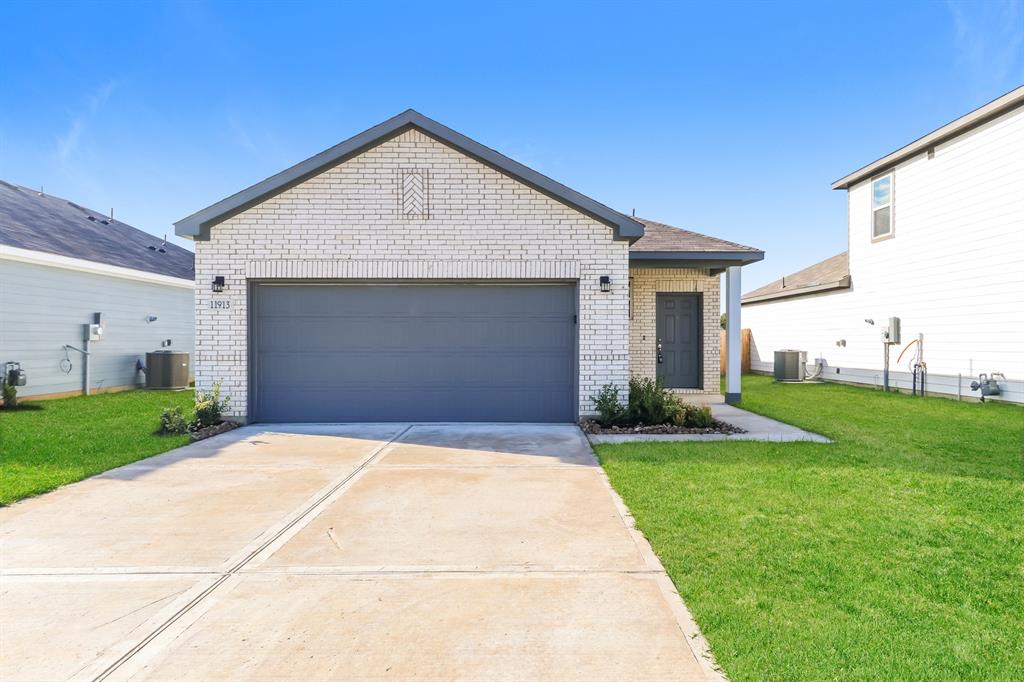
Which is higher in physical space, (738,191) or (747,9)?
(747,9)

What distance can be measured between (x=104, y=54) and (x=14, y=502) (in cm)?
1358

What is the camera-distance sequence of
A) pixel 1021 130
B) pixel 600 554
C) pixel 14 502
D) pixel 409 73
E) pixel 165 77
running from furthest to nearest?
1. pixel 409 73
2. pixel 165 77
3. pixel 1021 130
4. pixel 14 502
5. pixel 600 554

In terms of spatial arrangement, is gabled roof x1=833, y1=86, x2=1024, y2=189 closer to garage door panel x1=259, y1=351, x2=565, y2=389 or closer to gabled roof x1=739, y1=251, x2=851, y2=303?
gabled roof x1=739, y1=251, x2=851, y2=303

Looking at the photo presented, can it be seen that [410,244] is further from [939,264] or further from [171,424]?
[939,264]

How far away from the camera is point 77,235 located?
609 inches

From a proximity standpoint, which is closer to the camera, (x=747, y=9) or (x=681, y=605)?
(x=681, y=605)

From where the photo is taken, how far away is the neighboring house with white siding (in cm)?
1164

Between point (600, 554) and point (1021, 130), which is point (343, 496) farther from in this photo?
point (1021, 130)

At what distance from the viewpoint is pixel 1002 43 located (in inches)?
513

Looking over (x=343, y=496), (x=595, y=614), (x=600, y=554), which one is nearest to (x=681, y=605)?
(x=595, y=614)

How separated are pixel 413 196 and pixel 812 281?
15.5m

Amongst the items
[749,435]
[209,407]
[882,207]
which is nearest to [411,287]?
[209,407]

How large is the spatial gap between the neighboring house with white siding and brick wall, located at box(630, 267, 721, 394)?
568cm

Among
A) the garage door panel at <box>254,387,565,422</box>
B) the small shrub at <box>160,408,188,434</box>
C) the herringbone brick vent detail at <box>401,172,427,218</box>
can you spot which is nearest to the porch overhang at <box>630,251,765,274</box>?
the garage door panel at <box>254,387,565,422</box>
